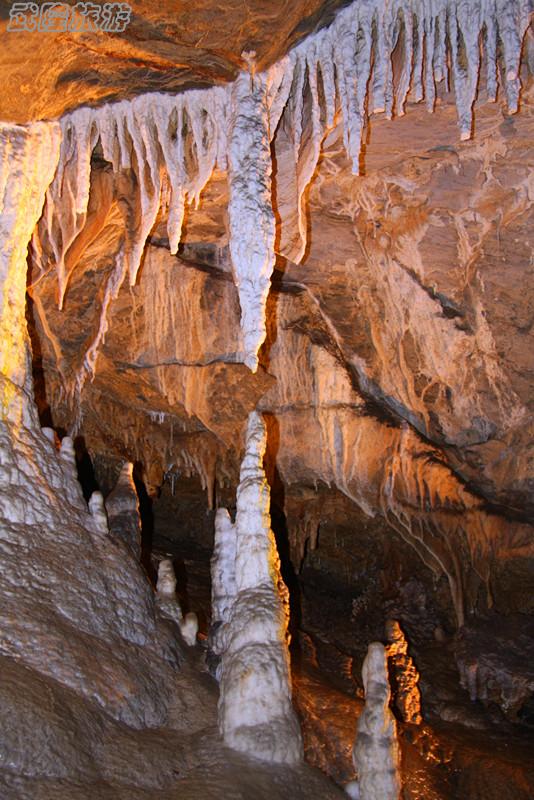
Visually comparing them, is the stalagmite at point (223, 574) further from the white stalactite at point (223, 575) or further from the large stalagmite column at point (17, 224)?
the large stalagmite column at point (17, 224)

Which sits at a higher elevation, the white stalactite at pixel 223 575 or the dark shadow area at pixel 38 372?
the dark shadow area at pixel 38 372

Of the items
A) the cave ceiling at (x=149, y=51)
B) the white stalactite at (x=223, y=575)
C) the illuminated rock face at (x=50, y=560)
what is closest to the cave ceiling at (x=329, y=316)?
the cave ceiling at (x=149, y=51)

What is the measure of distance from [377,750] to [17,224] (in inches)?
187

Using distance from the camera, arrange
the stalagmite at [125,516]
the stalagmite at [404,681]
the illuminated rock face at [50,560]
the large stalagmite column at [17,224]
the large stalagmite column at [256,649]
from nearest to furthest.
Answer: the illuminated rock face at [50,560], the large stalagmite column at [256,649], the large stalagmite column at [17,224], the stalagmite at [125,516], the stalagmite at [404,681]

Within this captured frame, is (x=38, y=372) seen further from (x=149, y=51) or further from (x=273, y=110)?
(x=149, y=51)

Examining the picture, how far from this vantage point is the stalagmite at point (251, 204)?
18.7 ft

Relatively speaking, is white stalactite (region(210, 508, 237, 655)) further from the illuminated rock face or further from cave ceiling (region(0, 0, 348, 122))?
cave ceiling (region(0, 0, 348, 122))

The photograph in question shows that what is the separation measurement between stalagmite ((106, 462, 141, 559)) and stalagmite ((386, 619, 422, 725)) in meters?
3.81

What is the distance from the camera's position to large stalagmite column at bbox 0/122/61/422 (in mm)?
5840

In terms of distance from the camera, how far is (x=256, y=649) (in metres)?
5.43

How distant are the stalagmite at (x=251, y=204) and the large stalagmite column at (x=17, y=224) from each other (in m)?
1.50

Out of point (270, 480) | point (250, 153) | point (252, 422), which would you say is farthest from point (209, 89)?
point (270, 480)

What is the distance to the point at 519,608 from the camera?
11016 mm

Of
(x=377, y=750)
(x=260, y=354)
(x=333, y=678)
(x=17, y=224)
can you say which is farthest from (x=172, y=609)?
(x=260, y=354)
